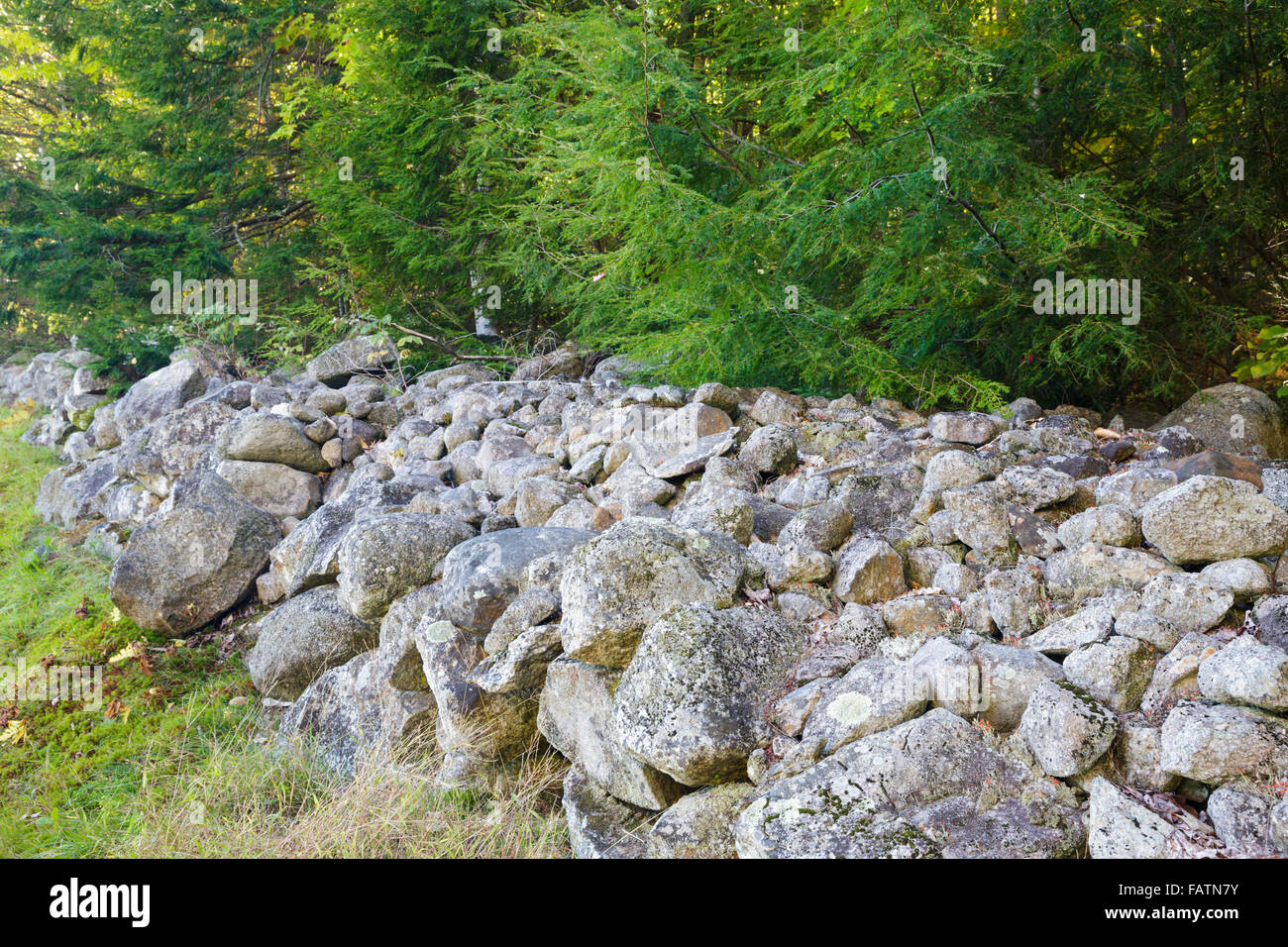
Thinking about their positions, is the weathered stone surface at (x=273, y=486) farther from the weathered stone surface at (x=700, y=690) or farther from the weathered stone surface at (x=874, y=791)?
the weathered stone surface at (x=874, y=791)

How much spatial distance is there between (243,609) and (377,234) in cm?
527

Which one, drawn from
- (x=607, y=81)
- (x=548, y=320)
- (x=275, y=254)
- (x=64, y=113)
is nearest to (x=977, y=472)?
(x=607, y=81)

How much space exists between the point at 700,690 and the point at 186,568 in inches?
164

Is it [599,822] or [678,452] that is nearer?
[599,822]

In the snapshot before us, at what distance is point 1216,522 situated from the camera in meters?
2.79

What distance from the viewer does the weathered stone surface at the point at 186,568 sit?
212 inches

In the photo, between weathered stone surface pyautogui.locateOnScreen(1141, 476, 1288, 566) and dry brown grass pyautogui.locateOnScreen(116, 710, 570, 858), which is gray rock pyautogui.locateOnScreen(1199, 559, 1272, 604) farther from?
dry brown grass pyautogui.locateOnScreen(116, 710, 570, 858)

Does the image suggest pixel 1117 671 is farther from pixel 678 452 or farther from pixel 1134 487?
pixel 678 452

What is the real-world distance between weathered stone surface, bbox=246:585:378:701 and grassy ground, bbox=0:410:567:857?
229 millimetres

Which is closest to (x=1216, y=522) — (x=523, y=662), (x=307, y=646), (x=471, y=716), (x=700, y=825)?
(x=700, y=825)

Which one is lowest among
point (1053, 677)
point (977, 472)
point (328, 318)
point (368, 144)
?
point (1053, 677)

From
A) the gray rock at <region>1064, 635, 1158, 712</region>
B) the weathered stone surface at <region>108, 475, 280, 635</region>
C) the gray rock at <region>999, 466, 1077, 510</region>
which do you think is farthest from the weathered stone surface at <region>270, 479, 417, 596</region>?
the gray rock at <region>1064, 635, 1158, 712</region>

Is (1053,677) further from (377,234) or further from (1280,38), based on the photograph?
(377,234)

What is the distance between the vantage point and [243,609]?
5676mm
